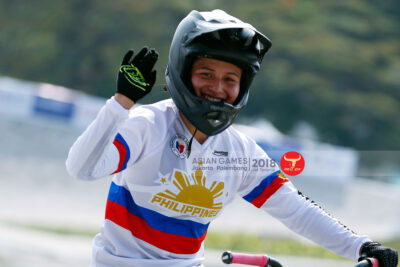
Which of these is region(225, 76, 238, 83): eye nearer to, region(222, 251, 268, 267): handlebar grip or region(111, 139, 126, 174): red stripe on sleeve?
region(111, 139, 126, 174): red stripe on sleeve

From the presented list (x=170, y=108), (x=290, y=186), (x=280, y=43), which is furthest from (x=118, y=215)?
(x=280, y=43)

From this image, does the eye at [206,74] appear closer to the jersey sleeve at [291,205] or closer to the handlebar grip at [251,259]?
the jersey sleeve at [291,205]

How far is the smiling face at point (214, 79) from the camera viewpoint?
9.25 feet

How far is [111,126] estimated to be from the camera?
2.41 metres

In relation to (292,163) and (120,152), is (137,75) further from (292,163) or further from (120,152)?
(292,163)

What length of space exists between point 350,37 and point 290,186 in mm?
28159

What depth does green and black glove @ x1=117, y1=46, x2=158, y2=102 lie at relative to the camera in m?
2.44

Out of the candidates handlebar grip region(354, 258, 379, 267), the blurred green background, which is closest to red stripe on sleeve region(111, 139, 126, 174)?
handlebar grip region(354, 258, 379, 267)

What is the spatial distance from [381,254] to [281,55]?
88.1 feet

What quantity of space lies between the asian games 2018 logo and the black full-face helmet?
97 mm

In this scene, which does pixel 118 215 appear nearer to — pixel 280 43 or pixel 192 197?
pixel 192 197

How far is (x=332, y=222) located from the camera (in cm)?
304

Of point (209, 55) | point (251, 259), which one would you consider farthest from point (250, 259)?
point (209, 55)

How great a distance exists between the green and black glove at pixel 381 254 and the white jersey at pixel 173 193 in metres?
0.06
